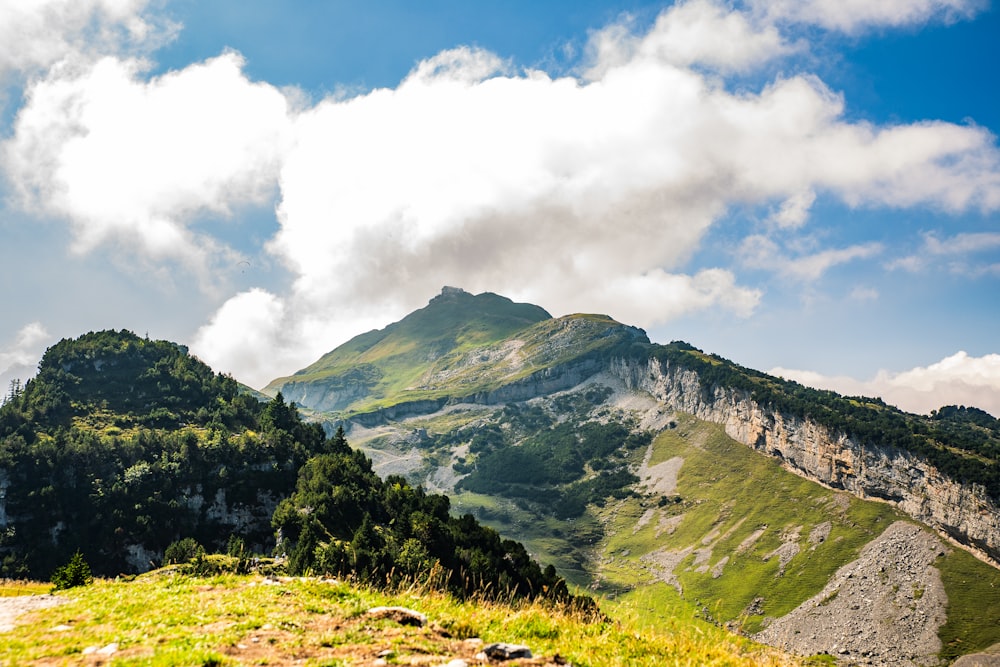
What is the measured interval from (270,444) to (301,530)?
61125mm

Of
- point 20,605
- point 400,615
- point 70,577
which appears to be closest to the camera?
point 400,615

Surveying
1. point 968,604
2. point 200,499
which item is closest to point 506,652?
point 200,499

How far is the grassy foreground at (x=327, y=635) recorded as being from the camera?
12.8 meters

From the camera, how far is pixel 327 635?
14.3m

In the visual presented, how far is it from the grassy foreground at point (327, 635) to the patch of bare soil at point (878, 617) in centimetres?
17499

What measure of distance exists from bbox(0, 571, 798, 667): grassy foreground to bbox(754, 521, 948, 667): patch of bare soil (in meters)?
175

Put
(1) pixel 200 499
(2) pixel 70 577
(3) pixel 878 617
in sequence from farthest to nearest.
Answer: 1. (3) pixel 878 617
2. (1) pixel 200 499
3. (2) pixel 70 577

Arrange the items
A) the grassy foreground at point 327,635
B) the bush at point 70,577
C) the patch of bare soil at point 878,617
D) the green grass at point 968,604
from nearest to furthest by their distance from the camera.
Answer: the grassy foreground at point 327,635, the bush at point 70,577, the green grass at point 968,604, the patch of bare soil at point 878,617

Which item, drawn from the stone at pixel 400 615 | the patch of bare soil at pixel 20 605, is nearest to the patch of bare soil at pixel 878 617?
the stone at pixel 400 615

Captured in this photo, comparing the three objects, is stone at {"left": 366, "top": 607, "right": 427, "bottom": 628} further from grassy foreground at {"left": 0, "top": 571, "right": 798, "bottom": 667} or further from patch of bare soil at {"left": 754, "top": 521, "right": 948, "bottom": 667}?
patch of bare soil at {"left": 754, "top": 521, "right": 948, "bottom": 667}

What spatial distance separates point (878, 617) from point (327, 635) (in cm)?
22404

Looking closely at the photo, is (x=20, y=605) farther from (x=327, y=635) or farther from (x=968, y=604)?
(x=968, y=604)

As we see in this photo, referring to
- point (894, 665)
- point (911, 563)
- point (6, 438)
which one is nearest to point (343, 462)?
point (6, 438)

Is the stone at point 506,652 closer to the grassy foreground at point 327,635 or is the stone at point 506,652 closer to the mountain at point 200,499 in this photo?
the grassy foreground at point 327,635
